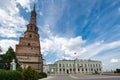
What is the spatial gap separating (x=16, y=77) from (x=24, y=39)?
3561 centimetres

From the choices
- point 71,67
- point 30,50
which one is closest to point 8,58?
point 30,50

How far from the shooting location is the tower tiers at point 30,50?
4547 centimetres

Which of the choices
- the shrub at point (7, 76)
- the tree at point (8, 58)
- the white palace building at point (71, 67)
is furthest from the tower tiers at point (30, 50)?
the white palace building at point (71, 67)

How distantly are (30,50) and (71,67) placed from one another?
50.7 metres

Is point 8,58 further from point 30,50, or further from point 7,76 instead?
point 7,76

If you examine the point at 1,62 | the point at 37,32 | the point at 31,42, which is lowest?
the point at 1,62

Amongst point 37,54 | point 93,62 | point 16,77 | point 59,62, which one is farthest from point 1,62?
point 93,62

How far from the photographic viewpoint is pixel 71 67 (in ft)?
305

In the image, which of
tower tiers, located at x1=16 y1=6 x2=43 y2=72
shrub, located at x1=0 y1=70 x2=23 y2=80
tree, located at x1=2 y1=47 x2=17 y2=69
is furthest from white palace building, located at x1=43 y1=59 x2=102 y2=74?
shrub, located at x1=0 y1=70 x2=23 y2=80

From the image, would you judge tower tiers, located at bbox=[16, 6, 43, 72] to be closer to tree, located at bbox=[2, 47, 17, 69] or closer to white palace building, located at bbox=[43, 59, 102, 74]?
tree, located at bbox=[2, 47, 17, 69]

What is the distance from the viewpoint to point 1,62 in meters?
33.2

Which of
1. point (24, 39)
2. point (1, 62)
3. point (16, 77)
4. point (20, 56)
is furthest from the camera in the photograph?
point (24, 39)

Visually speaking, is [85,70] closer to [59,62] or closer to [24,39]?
[59,62]

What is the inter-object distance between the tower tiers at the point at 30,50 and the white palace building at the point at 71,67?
43.6 m
